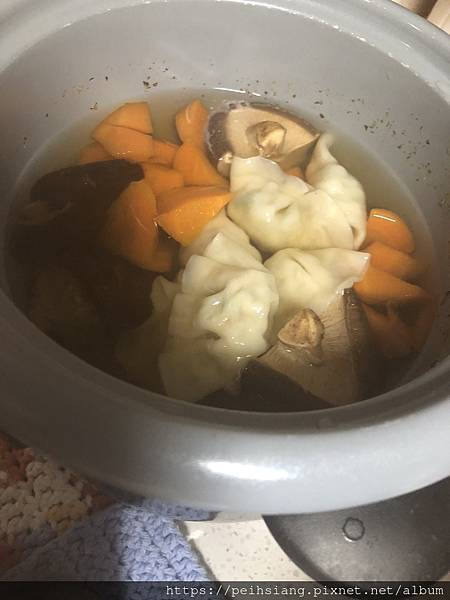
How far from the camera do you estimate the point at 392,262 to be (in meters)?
0.93

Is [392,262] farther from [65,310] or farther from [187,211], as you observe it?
[65,310]

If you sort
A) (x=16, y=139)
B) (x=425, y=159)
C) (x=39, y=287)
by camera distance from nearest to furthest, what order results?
(x=39, y=287) → (x=16, y=139) → (x=425, y=159)

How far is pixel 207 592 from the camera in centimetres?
82

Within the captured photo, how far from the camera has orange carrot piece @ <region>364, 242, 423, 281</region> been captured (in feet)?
3.04

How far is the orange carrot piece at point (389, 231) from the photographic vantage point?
37.9 inches

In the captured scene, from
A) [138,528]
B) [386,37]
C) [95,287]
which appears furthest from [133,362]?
[386,37]

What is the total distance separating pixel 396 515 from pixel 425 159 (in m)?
0.56

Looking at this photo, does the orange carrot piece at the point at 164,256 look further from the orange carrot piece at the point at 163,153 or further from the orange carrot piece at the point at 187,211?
the orange carrot piece at the point at 163,153

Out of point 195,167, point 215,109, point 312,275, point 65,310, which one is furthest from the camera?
point 215,109

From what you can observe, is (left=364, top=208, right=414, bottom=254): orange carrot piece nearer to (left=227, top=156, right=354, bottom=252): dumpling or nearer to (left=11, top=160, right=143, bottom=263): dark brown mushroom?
(left=227, top=156, right=354, bottom=252): dumpling

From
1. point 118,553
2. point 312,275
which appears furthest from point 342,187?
point 118,553

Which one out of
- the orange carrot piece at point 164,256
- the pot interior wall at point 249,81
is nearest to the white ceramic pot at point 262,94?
the pot interior wall at point 249,81

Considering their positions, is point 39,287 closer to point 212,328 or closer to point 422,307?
point 212,328

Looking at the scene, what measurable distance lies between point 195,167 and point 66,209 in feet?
0.75
